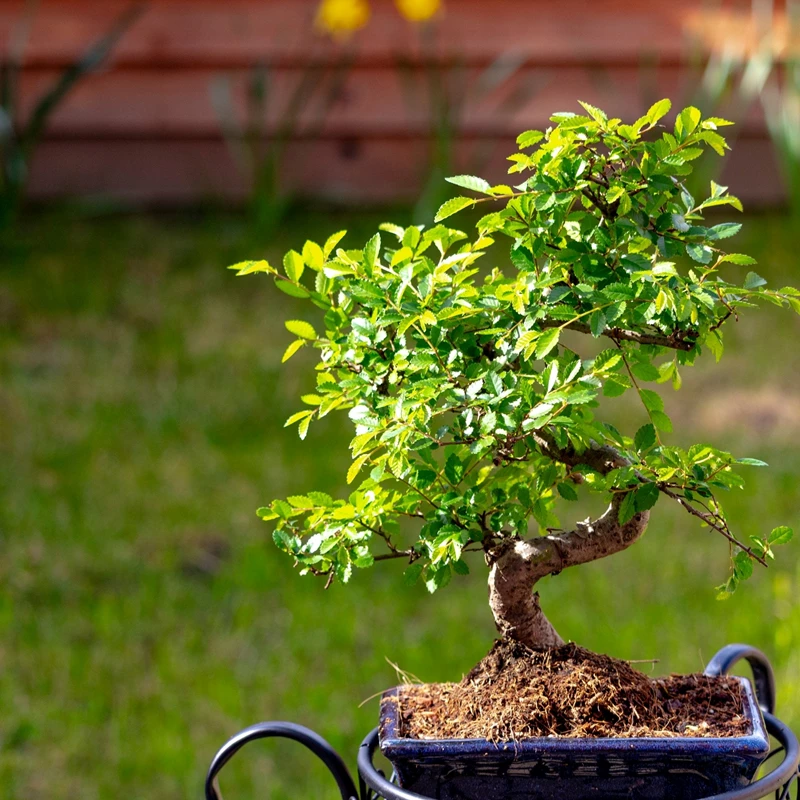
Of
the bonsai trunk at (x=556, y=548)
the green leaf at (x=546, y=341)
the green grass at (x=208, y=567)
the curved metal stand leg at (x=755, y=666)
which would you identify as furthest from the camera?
the green grass at (x=208, y=567)

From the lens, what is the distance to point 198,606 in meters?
2.22

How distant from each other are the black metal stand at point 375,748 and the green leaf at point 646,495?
208mm

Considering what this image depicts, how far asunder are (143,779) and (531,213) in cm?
139

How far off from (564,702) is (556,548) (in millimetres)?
120

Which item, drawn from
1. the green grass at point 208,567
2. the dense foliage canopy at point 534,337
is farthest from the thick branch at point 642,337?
the green grass at point 208,567

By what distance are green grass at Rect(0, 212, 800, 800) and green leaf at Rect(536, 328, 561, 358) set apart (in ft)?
2.79

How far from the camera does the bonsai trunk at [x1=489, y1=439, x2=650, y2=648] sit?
870mm

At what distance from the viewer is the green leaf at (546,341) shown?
764 millimetres

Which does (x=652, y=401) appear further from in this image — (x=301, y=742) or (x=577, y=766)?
(x=301, y=742)

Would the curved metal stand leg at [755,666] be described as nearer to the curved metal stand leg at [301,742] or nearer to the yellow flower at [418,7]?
the curved metal stand leg at [301,742]

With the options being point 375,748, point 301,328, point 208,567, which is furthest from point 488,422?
point 208,567

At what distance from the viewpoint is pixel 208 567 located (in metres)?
2.32

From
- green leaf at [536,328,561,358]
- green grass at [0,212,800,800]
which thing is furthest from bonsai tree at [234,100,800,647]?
green grass at [0,212,800,800]

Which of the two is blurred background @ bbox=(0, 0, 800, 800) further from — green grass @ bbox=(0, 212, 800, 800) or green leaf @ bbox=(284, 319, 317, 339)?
green leaf @ bbox=(284, 319, 317, 339)
